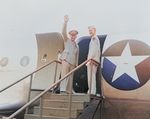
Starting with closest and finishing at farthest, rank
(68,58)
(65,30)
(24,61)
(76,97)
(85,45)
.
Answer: (76,97) → (68,58) → (85,45) → (65,30) → (24,61)

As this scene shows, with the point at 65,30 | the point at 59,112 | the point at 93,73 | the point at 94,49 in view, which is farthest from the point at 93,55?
the point at 59,112

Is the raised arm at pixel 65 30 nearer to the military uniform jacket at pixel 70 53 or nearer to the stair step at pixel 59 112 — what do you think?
the military uniform jacket at pixel 70 53

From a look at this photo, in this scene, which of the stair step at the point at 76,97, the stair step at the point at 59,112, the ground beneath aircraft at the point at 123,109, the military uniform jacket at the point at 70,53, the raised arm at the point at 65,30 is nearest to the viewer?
the stair step at the point at 59,112

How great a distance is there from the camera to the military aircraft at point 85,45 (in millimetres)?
3619

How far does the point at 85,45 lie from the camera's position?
415 cm

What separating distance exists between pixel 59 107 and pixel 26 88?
4.28ft

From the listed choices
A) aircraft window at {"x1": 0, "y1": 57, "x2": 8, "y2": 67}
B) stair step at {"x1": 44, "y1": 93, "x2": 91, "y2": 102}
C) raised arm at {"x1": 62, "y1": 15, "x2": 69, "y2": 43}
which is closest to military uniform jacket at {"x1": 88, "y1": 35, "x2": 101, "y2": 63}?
raised arm at {"x1": 62, "y1": 15, "x2": 69, "y2": 43}

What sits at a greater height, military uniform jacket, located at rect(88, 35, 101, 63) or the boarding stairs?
military uniform jacket, located at rect(88, 35, 101, 63)

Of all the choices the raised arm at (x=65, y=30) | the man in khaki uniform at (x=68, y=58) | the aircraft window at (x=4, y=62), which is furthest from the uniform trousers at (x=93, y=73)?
the aircraft window at (x=4, y=62)

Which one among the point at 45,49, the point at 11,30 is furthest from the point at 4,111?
the point at 11,30

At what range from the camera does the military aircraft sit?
362cm

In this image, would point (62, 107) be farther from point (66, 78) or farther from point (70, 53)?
point (70, 53)

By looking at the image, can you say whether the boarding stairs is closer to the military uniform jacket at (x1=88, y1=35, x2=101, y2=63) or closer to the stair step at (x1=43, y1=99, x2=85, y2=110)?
the stair step at (x1=43, y1=99, x2=85, y2=110)

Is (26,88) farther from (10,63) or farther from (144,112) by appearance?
(144,112)
